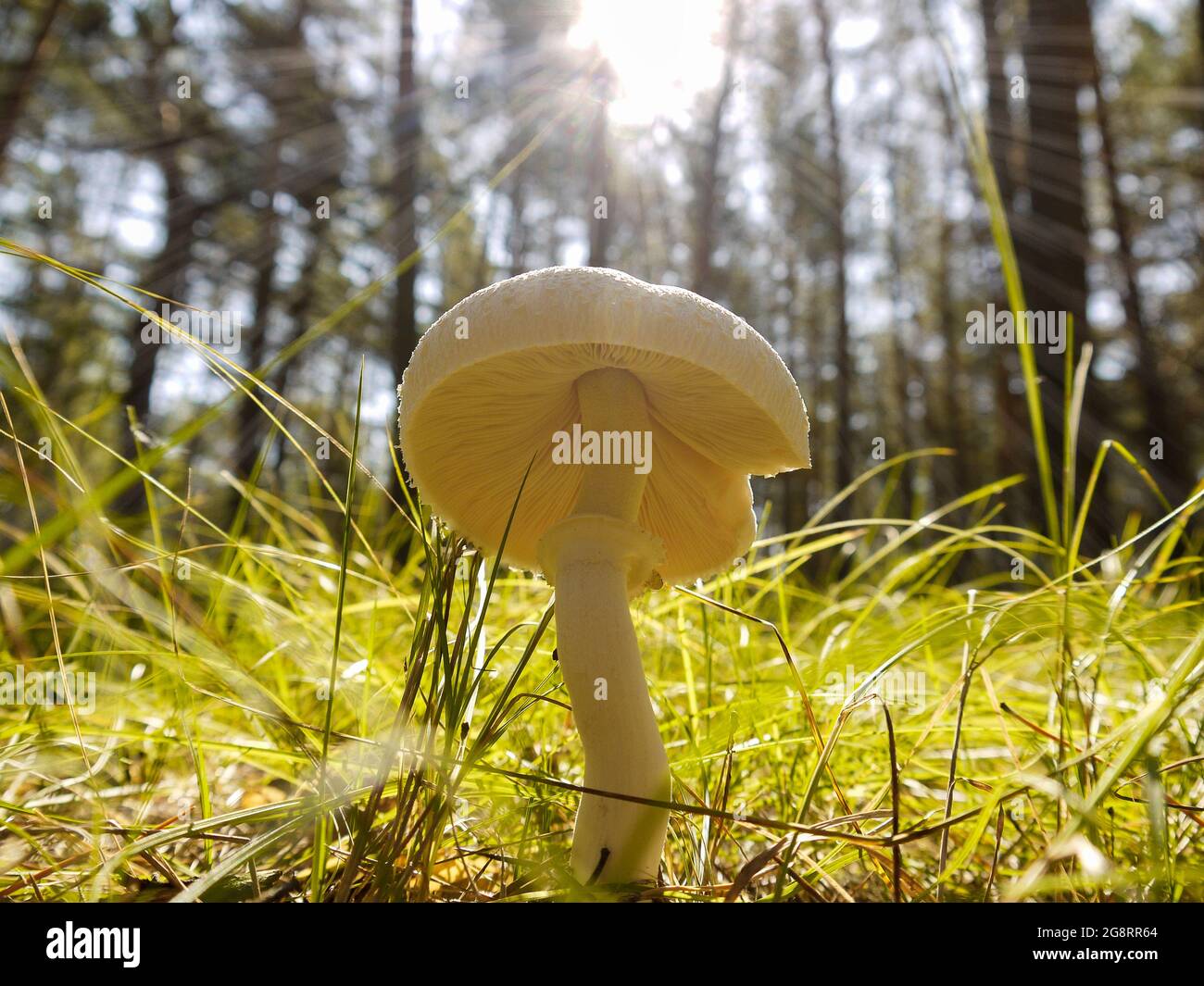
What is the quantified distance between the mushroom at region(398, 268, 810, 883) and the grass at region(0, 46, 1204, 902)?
11 cm

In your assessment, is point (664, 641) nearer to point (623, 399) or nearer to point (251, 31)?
point (623, 399)

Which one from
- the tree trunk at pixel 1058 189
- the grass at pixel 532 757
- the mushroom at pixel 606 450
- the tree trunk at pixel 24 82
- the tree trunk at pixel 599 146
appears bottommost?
the grass at pixel 532 757

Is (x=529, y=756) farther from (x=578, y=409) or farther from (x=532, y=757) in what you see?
(x=578, y=409)

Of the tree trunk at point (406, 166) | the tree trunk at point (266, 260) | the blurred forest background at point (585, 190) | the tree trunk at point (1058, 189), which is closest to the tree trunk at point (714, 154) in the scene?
the blurred forest background at point (585, 190)

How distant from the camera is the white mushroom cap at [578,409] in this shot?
3.87 ft

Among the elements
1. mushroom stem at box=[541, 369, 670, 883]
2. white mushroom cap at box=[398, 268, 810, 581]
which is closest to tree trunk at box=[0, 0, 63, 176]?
white mushroom cap at box=[398, 268, 810, 581]

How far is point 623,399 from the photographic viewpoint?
4.93 feet

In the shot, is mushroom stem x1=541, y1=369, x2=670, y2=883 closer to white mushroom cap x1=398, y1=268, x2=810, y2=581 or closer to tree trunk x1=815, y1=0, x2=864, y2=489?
white mushroom cap x1=398, y1=268, x2=810, y2=581

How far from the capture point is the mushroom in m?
1.20

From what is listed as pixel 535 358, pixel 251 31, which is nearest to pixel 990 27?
pixel 251 31

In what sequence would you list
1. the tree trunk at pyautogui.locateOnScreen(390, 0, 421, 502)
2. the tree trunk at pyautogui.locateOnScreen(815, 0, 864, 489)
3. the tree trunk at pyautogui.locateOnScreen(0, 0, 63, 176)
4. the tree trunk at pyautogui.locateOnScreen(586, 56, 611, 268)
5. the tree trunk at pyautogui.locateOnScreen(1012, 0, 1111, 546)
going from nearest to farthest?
the tree trunk at pyautogui.locateOnScreen(1012, 0, 1111, 546) < the tree trunk at pyautogui.locateOnScreen(0, 0, 63, 176) < the tree trunk at pyautogui.locateOnScreen(390, 0, 421, 502) < the tree trunk at pyautogui.locateOnScreen(586, 56, 611, 268) < the tree trunk at pyautogui.locateOnScreen(815, 0, 864, 489)

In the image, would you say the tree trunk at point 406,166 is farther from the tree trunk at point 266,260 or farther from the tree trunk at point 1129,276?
the tree trunk at point 1129,276

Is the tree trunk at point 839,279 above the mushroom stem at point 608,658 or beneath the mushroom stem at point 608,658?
above
